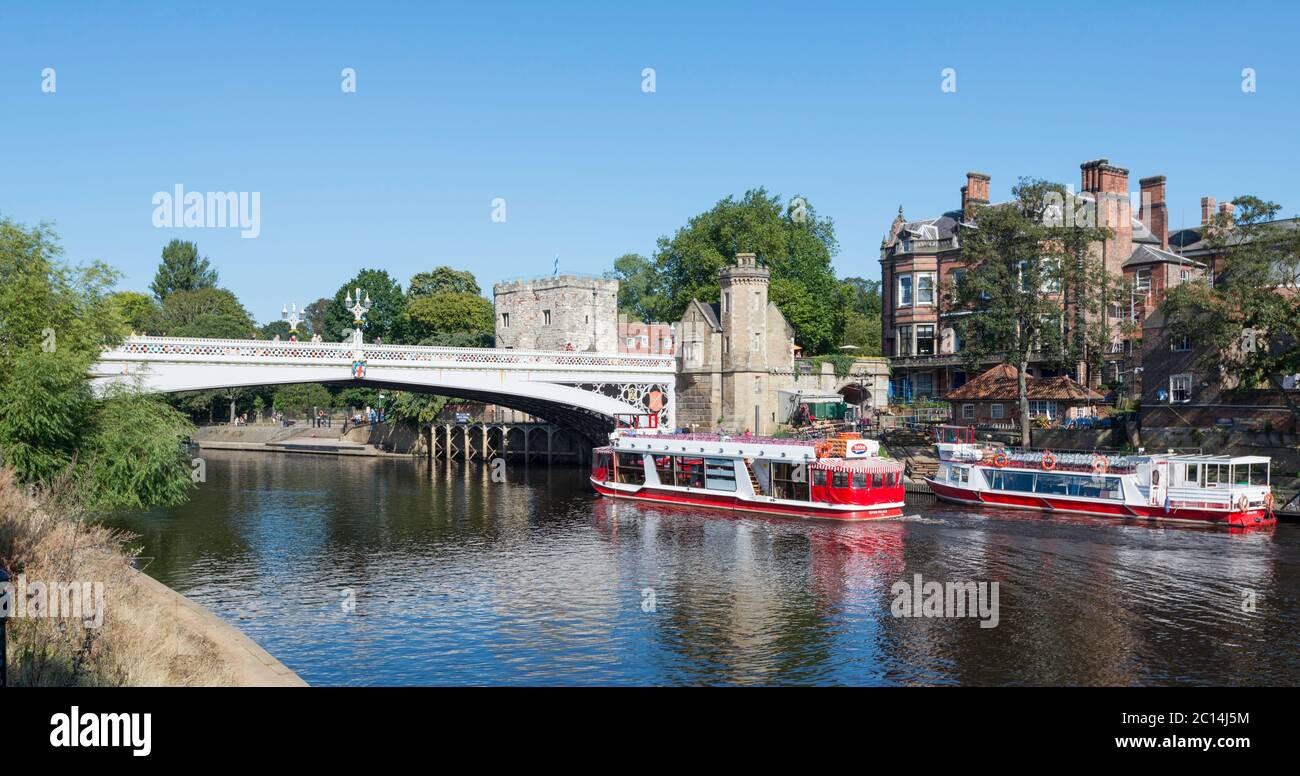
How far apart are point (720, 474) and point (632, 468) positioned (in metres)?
6.50

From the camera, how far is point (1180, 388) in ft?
183

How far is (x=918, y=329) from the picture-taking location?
81.6 meters

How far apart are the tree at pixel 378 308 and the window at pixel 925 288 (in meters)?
64.5

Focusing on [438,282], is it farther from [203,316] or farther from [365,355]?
[365,355]

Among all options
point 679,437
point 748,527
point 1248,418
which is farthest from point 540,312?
point 1248,418

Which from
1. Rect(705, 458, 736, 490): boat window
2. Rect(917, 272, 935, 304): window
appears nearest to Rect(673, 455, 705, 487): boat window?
Rect(705, 458, 736, 490): boat window

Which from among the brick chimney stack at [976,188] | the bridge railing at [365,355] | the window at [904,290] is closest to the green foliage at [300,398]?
the bridge railing at [365,355]

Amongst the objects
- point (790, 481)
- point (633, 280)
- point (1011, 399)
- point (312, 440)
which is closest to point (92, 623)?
point (790, 481)

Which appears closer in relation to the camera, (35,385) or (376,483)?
(35,385)

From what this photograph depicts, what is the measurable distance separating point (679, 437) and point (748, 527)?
34.2 feet

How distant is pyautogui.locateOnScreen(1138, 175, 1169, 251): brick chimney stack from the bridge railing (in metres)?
40.0

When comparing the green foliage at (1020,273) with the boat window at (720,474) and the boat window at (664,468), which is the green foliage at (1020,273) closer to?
the boat window at (720,474)
